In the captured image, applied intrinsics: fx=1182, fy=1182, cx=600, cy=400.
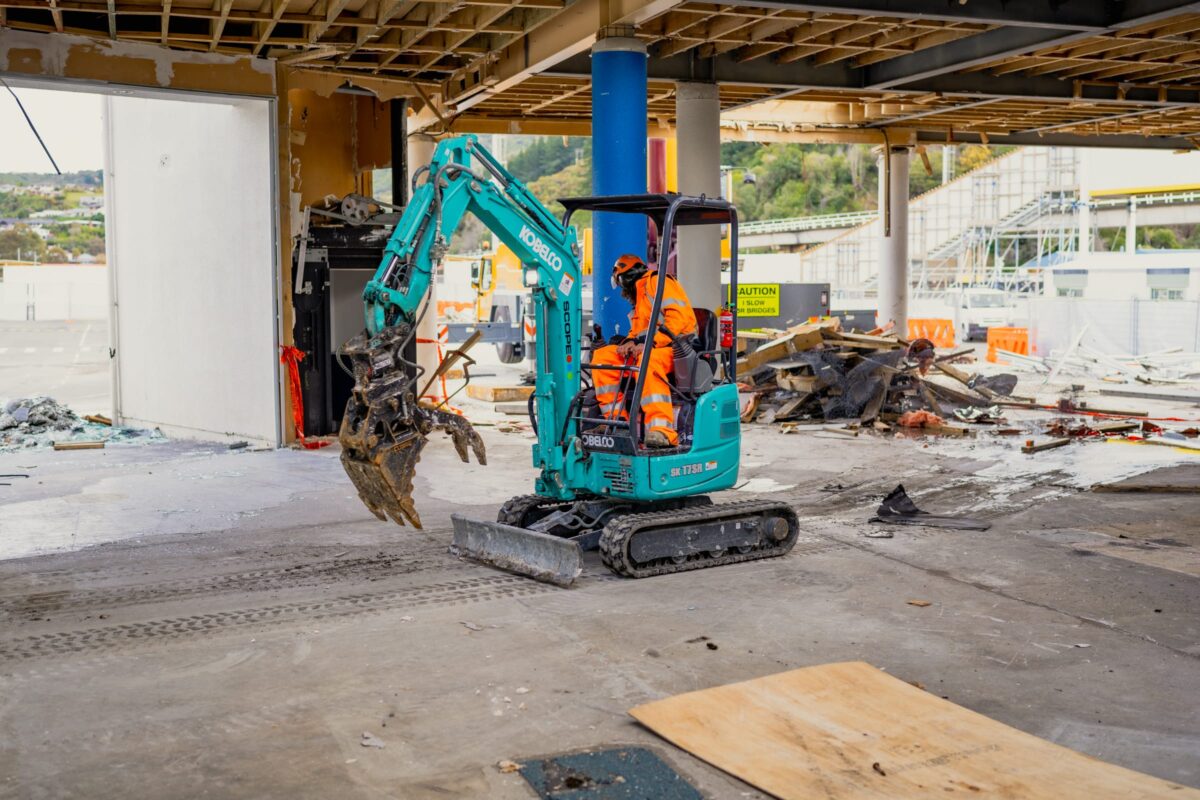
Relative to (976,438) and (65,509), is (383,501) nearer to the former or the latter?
(65,509)

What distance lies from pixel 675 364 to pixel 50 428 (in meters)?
11.6

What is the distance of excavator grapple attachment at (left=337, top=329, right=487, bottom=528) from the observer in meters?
8.10

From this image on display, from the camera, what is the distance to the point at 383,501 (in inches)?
328

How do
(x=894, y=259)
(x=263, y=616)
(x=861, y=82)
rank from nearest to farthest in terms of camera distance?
(x=263, y=616) < (x=861, y=82) < (x=894, y=259)

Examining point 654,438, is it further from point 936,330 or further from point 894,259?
point 936,330

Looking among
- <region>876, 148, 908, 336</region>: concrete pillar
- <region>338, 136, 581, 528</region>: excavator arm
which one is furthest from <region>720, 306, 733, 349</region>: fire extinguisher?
<region>876, 148, 908, 336</region>: concrete pillar

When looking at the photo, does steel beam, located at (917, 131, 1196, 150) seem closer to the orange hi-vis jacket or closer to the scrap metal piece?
the scrap metal piece

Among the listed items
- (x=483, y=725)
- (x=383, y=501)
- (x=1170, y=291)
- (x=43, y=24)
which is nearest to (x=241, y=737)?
(x=483, y=725)

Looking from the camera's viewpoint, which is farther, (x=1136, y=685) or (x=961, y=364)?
(x=961, y=364)

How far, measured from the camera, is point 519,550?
8750 millimetres

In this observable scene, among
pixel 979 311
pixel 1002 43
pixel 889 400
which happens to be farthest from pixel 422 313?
pixel 979 311

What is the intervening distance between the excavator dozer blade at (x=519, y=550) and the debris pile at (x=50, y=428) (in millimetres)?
8644

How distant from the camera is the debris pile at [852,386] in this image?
57.1 ft

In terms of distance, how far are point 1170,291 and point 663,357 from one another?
37.9m
